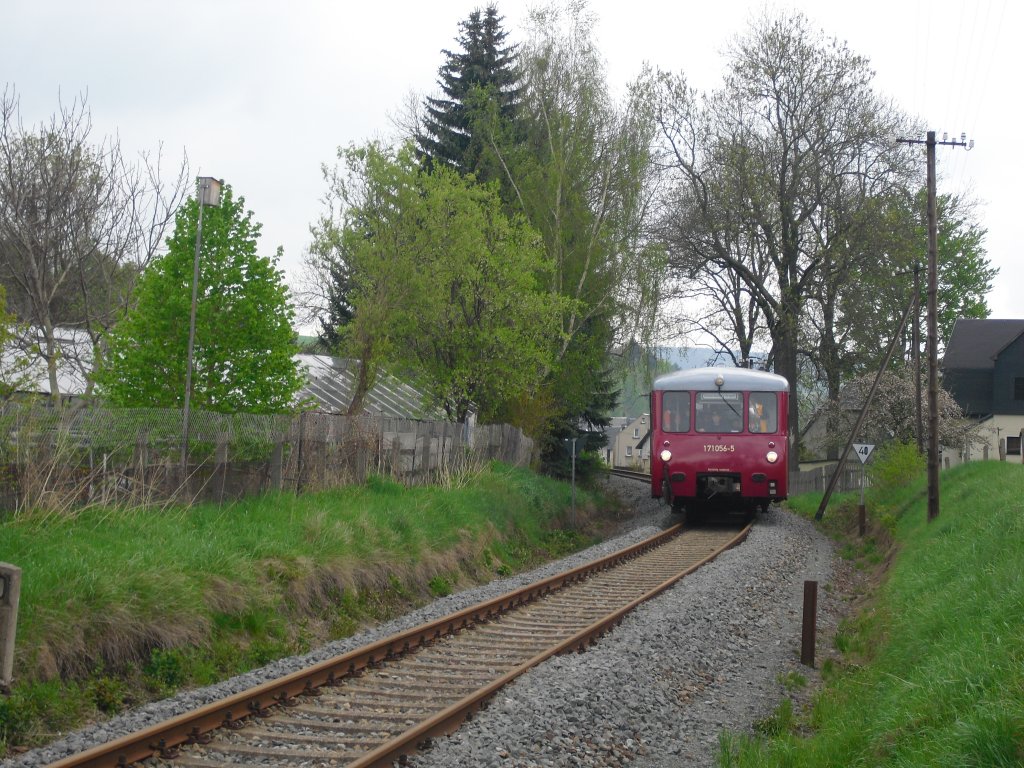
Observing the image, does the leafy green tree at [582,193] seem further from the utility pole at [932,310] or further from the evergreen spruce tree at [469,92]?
the utility pole at [932,310]

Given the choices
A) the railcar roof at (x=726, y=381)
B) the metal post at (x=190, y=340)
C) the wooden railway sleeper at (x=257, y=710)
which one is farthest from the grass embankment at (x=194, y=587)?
the railcar roof at (x=726, y=381)

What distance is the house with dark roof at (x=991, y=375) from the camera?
4950cm

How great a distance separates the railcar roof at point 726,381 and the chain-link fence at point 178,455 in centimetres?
570

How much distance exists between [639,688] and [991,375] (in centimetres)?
4941

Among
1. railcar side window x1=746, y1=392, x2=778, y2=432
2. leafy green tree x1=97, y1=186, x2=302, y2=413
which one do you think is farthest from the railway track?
railcar side window x1=746, y1=392, x2=778, y2=432

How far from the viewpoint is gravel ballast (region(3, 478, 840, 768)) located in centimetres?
685

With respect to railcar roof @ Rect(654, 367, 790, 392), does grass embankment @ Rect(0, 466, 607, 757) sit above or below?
below

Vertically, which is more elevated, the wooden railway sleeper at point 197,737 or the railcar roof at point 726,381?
the railcar roof at point 726,381

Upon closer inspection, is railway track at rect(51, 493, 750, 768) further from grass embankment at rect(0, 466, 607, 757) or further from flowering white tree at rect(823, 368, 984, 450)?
flowering white tree at rect(823, 368, 984, 450)

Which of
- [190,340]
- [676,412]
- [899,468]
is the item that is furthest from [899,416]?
[190,340]

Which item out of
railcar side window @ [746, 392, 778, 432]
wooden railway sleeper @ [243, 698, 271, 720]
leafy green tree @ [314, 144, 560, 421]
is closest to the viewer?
wooden railway sleeper @ [243, 698, 271, 720]

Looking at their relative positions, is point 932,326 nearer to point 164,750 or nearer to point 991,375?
point 164,750

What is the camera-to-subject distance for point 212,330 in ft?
52.9

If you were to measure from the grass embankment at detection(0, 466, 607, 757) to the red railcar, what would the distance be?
6.47 metres
